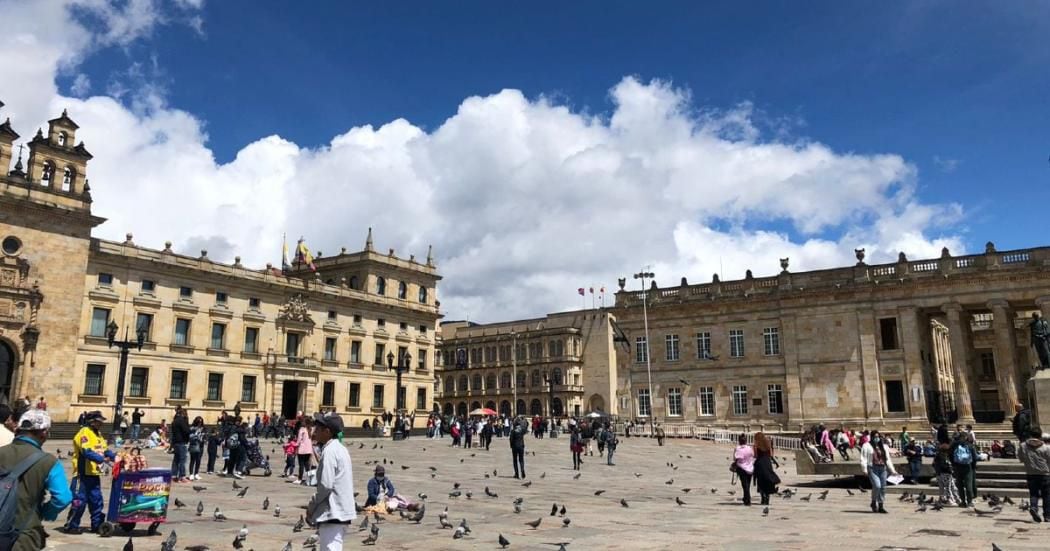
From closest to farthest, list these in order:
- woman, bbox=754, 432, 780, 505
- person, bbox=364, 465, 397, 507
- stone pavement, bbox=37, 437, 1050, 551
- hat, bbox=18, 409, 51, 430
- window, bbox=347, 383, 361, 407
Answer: hat, bbox=18, 409, 51, 430 < stone pavement, bbox=37, 437, 1050, 551 < person, bbox=364, 465, 397, 507 < woman, bbox=754, 432, 780, 505 < window, bbox=347, 383, 361, 407

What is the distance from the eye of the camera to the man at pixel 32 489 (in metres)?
4.64

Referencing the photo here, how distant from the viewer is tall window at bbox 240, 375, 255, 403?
49719 millimetres

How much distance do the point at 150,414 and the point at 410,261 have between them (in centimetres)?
2477

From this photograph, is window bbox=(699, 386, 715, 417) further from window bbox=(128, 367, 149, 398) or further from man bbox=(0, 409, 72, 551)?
man bbox=(0, 409, 72, 551)

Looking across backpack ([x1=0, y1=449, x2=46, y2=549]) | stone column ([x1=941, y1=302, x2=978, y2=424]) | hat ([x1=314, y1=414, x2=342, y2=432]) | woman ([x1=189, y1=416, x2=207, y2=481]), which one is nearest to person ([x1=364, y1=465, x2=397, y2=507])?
hat ([x1=314, y1=414, x2=342, y2=432])

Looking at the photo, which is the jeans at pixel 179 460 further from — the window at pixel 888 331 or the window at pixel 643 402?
the window at pixel 888 331

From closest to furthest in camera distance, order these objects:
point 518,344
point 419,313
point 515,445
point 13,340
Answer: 1. point 515,445
2. point 13,340
3. point 419,313
4. point 518,344

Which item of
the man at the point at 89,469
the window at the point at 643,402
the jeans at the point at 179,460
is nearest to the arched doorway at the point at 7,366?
the jeans at the point at 179,460

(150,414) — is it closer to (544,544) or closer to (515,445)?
(515,445)

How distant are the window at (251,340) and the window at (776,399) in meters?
34.4

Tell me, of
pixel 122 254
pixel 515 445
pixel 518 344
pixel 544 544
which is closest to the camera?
pixel 544 544

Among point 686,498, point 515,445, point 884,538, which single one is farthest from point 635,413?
point 884,538

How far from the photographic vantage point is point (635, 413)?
159 ft

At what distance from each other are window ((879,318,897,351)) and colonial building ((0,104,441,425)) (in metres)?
29.0
